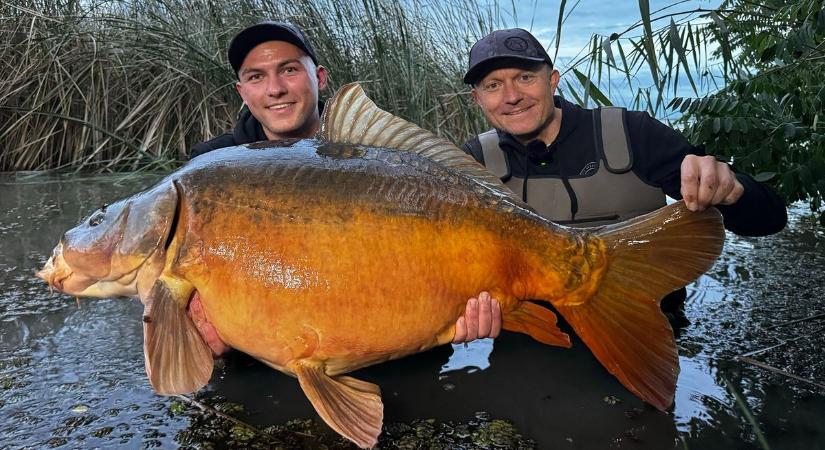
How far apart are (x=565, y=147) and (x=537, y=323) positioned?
4.22 feet

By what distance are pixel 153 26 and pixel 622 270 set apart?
6.02 metres

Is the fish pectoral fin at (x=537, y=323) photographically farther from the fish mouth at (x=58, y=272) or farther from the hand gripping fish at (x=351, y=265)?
the fish mouth at (x=58, y=272)

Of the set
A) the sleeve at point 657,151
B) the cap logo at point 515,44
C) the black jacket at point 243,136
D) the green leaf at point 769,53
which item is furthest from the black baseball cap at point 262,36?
the green leaf at point 769,53

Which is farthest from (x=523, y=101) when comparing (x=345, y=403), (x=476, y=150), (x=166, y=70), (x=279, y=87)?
(x=166, y=70)

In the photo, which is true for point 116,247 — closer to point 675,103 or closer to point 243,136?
point 243,136

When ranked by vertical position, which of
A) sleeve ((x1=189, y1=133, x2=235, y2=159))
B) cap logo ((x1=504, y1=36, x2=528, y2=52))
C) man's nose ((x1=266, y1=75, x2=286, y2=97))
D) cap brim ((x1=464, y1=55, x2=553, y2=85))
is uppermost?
cap logo ((x1=504, y1=36, x2=528, y2=52))

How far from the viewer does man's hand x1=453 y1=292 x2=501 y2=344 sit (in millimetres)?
1812

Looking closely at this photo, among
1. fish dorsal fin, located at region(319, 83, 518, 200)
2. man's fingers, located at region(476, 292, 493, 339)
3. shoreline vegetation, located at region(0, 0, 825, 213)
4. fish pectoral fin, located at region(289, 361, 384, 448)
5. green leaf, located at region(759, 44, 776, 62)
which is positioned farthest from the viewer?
shoreline vegetation, located at region(0, 0, 825, 213)

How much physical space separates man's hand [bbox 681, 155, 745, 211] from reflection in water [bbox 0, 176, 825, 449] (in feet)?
1.74

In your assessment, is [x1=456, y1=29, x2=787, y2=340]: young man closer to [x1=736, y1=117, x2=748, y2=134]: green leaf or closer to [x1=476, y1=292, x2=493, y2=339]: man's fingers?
[x1=736, y1=117, x2=748, y2=134]: green leaf

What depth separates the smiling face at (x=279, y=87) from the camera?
307 cm

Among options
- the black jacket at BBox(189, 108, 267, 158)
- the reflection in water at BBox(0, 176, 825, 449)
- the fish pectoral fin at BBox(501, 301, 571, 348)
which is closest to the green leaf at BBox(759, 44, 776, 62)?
the reflection in water at BBox(0, 176, 825, 449)

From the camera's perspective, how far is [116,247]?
180 cm

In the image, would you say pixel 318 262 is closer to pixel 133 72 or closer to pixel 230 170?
pixel 230 170
